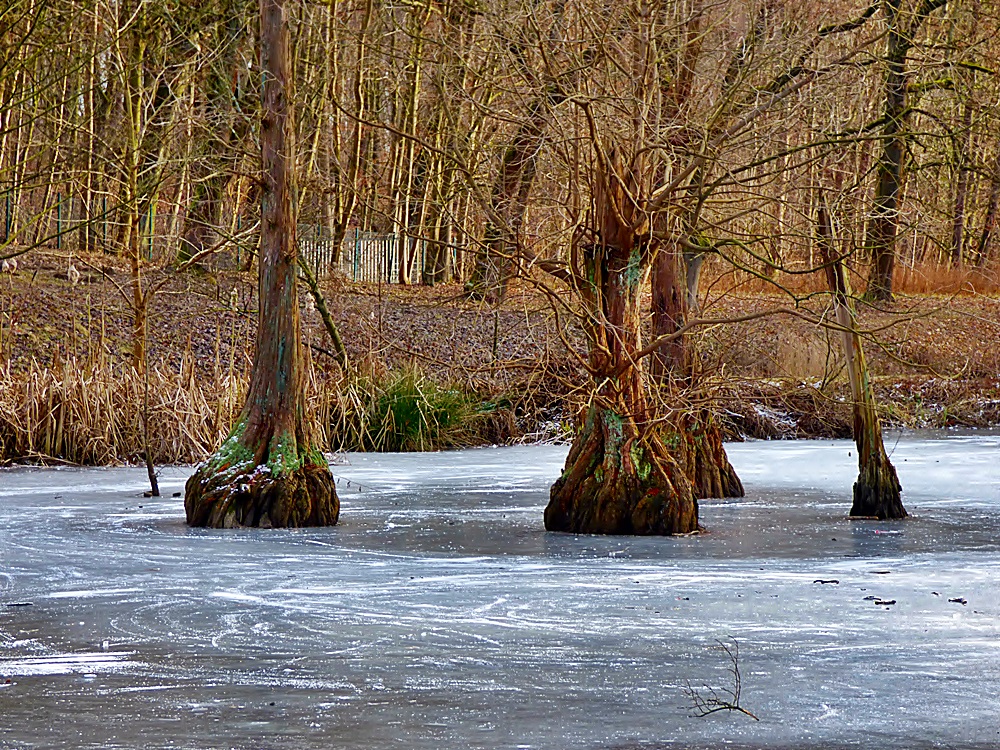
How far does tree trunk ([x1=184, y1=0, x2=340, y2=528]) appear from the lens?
10.0m

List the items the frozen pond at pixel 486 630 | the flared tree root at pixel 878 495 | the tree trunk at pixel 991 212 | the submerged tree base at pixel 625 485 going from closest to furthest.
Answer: the frozen pond at pixel 486 630 < the submerged tree base at pixel 625 485 < the flared tree root at pixel 878 495 < the tree trunk at pixel 991 212

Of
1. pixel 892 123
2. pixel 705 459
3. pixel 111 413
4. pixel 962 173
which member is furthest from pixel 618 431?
pixel 962 173

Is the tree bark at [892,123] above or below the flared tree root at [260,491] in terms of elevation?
above

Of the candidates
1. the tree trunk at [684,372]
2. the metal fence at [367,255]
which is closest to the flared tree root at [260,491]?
the tree trunk at [684,372]

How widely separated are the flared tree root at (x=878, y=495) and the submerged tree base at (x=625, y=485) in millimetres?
1630

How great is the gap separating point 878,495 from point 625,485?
2.12m

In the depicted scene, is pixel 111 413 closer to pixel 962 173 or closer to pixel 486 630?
pixel 486 630

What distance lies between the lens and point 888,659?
568 centimetres

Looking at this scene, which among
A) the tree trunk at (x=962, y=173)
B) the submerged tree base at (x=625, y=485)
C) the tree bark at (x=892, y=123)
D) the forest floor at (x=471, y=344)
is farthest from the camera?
the forest floor at (x=471, y=344)

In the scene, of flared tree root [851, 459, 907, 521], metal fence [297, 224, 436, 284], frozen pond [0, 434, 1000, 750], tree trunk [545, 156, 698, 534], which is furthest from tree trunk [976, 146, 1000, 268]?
metal fence [297, 224, 436, 284]

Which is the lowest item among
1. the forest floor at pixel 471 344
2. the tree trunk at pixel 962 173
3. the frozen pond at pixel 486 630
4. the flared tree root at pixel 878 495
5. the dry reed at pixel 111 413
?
the frozen pond at pixel 486 630

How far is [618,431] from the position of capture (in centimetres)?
968

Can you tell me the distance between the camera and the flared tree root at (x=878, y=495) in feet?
34.9

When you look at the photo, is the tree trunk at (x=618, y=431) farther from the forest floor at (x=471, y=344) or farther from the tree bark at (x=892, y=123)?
the forest floor at (x=471, y=344)
